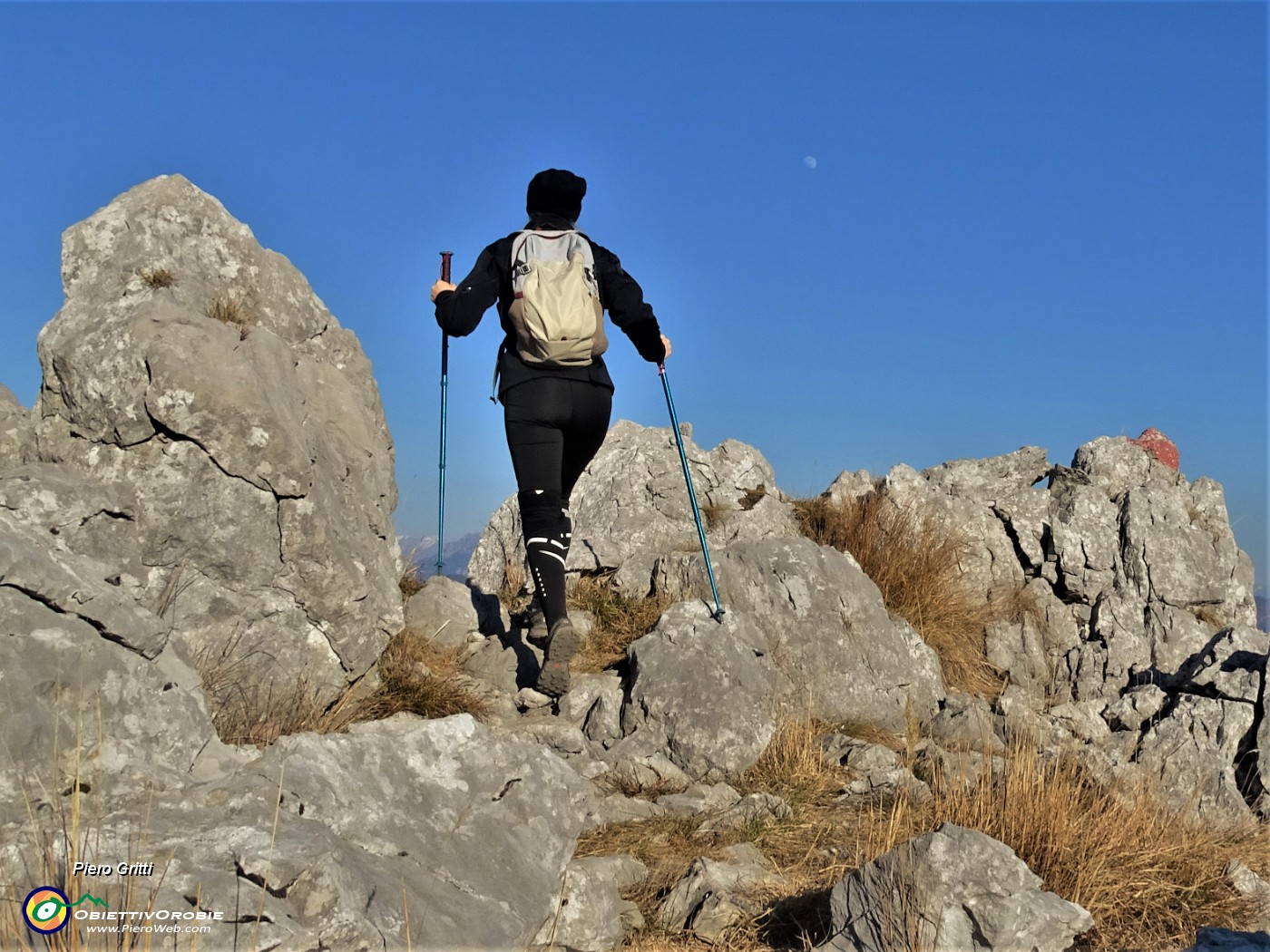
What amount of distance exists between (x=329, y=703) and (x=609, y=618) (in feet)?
9.37

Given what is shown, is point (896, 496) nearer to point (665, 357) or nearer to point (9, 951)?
point (665, 357)

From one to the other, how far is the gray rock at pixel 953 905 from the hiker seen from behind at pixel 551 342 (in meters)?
3.20

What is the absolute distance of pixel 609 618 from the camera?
29.5 ft

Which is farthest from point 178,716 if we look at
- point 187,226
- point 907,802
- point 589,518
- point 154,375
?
point 589,518

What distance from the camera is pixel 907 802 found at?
5656 mm

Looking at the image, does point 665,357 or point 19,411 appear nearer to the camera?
point 19,411

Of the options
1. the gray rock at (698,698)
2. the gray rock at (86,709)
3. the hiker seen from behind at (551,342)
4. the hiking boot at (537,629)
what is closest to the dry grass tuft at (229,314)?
the hiker seen from behind at (551,342)

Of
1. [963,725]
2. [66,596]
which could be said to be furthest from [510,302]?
[963,725]

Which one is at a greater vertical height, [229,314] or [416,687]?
[229,314]

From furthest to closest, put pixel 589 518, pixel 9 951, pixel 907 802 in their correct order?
pixel 589 518 → pixel 907 802 → pixel 9 951

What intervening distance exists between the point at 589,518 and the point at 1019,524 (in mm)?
4690

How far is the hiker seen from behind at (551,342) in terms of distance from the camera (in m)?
6.65

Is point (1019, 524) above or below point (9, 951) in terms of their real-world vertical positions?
above

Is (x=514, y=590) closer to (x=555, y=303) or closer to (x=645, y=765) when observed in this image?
(x=645, y=765)
